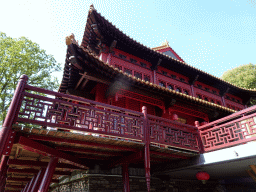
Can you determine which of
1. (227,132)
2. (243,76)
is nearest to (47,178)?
(227,132)

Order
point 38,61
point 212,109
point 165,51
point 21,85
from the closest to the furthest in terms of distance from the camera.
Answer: point 21,85 → point 212,109 → point 165,51 → point 38,61

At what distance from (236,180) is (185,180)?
266cm

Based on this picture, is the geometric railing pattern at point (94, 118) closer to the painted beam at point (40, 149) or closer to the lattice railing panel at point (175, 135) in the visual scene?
the lattice railing panel at point (175, 135)

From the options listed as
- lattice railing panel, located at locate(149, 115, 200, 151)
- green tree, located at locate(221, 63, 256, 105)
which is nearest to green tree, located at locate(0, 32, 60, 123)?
lattice railing panel, located at locate(149, 115, 200, 151)

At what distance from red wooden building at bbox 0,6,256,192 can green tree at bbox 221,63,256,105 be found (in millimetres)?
11868

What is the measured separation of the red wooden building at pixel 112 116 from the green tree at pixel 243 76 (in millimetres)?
11868

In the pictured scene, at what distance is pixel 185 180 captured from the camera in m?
8.81

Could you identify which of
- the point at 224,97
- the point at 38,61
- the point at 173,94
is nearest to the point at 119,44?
the point at 173,94

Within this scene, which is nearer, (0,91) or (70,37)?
(70,37)

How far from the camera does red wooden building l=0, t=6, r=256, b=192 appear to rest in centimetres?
423

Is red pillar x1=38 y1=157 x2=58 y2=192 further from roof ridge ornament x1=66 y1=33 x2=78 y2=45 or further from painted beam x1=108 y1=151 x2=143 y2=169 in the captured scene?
roof ridge ornament x1=66 y1=33 x2=78 y2=45

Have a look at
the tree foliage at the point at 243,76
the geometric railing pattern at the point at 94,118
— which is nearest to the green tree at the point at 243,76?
the tree foliage at the point at 243,76

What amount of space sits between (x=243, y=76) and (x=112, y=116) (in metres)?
25.3

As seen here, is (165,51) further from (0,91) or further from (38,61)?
(0,91)
